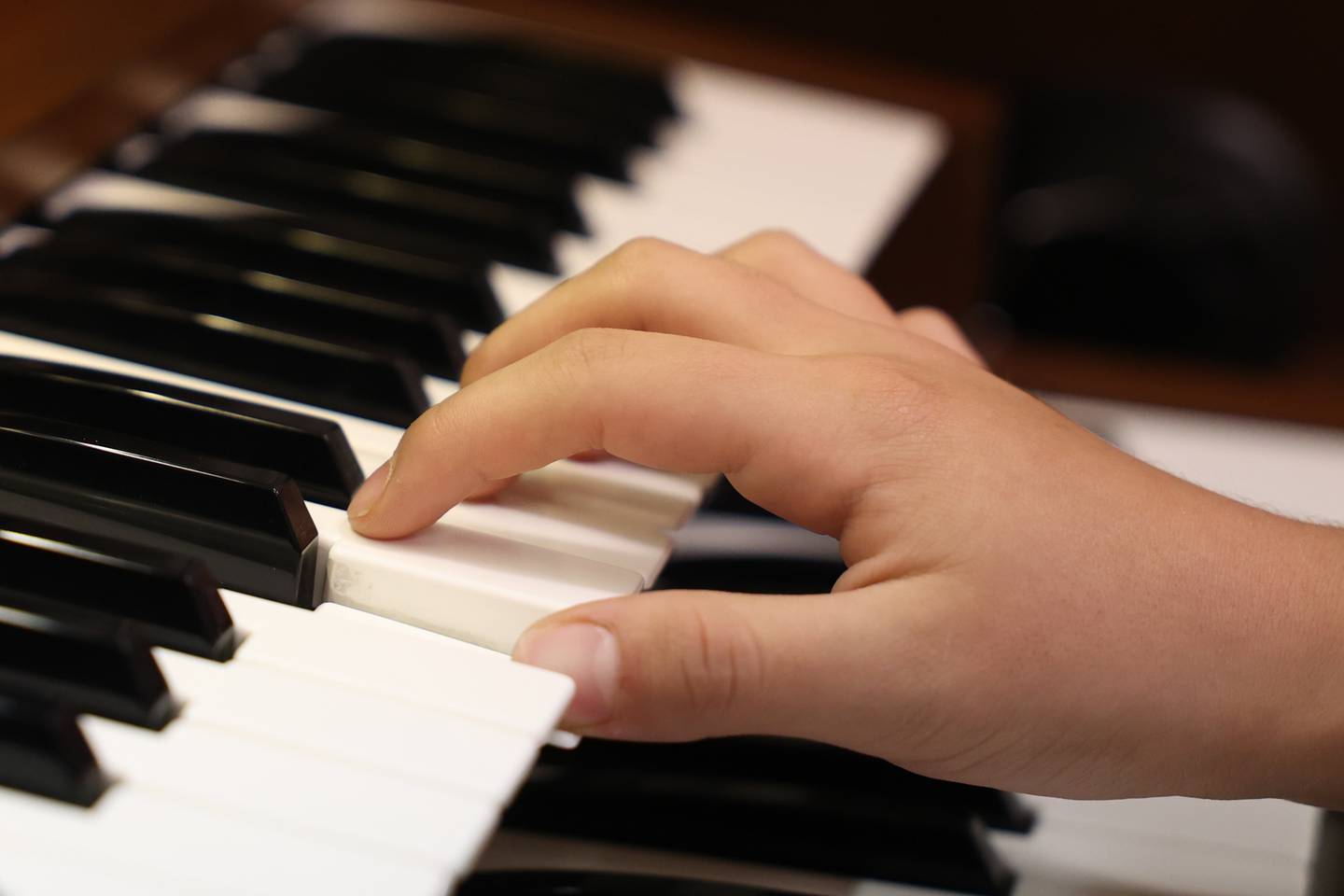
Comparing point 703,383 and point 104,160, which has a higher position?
point 104,160

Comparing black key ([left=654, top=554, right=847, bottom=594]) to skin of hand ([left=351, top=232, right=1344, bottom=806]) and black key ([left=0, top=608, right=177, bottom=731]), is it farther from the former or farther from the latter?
black key ([left=0, top=608, right=177, bottom=731])

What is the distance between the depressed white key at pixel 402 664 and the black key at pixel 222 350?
0.21 meters

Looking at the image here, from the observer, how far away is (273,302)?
0.93 meters

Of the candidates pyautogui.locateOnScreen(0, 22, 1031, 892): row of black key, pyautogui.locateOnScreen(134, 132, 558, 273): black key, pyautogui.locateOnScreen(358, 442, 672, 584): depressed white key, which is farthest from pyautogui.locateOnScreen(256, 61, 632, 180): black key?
pyautogui.locateOnScreen(358, 442, 672, 584): depressed white key

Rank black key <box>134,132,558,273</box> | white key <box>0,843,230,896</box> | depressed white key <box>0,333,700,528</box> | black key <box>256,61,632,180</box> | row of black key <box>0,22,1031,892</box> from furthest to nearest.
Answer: black key <box>256,61,632,180</box> < black key <box>134,132,558,273</box> < depressed white key <box>0,333,700,528</box> < row of black key <box>0,22,1031,892</box> < white key <box>0,843,230,896</box>

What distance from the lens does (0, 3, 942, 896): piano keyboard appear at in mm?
552

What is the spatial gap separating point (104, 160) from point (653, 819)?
699mm

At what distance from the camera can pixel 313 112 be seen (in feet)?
4.02

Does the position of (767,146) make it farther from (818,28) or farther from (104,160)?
(818,28)

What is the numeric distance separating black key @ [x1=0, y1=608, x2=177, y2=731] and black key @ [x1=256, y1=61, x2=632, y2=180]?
2.39ft

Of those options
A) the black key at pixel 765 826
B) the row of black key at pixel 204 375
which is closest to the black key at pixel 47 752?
the row of black key at pixel 204 375

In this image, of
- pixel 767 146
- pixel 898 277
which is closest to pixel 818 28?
pixel 898 277

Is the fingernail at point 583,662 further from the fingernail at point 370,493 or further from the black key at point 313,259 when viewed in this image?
the black key at point 313,259

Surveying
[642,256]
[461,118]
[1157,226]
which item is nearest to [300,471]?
[642,256]
